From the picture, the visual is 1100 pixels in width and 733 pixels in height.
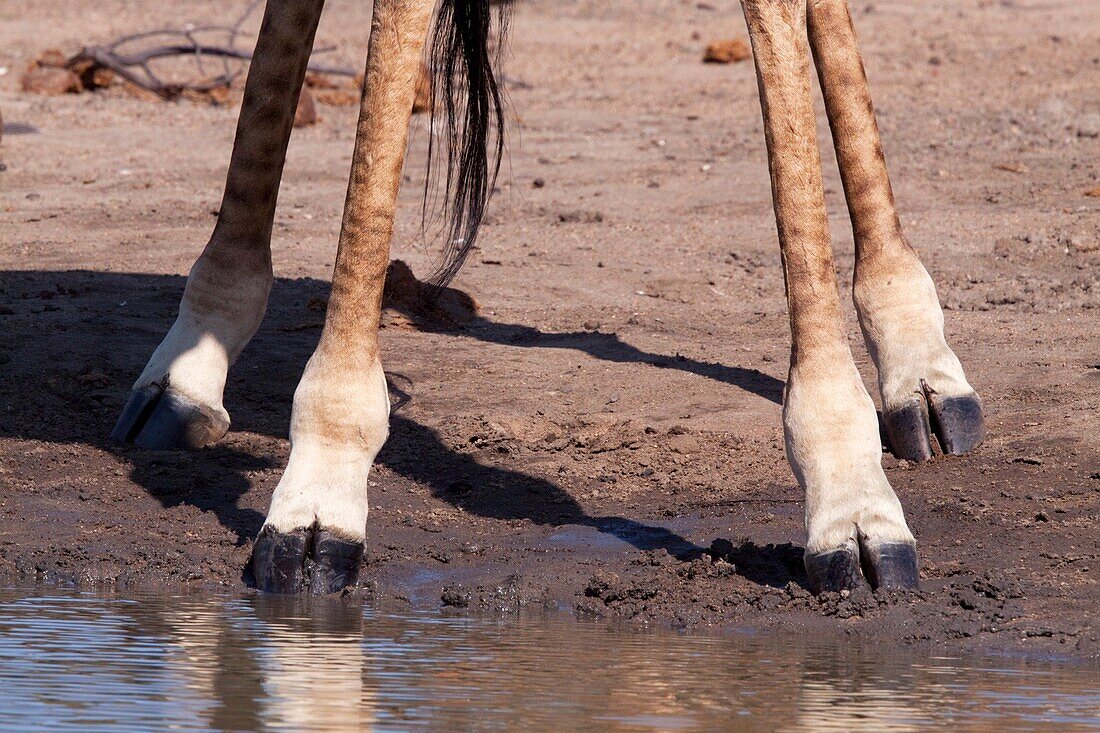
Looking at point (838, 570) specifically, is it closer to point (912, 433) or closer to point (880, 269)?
point (912, 433)

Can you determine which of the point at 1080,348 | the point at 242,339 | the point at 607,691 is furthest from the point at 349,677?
the point at 1080,348

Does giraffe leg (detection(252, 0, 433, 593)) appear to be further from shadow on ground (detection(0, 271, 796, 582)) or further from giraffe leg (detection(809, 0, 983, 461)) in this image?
giraffe leg (detection(809, 0, 983, 461))

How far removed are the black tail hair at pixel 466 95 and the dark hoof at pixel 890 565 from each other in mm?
1679

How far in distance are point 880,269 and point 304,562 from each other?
6.61ft

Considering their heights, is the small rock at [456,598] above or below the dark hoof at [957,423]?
below

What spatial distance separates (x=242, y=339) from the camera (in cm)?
471

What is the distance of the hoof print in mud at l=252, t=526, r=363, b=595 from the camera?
351 centimetres

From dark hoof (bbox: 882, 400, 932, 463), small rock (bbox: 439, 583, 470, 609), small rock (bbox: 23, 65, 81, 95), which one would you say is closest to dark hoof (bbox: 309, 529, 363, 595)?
small rock (bbox: 439, 583, 470, 609)

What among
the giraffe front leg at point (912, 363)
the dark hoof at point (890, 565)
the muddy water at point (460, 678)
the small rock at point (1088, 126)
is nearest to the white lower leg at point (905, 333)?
the giraffe front leg at point (912, 363)

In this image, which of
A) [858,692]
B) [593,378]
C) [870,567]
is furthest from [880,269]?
[858,692]

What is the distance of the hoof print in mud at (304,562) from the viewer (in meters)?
3.51

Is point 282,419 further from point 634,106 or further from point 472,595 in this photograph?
point 634,106

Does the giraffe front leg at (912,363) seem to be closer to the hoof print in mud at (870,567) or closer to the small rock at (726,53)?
the hoof print in mud at (870,567)

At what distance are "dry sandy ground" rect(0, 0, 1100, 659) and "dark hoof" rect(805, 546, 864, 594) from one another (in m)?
0.06
